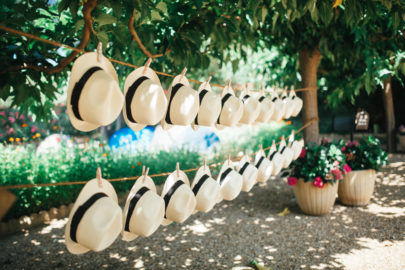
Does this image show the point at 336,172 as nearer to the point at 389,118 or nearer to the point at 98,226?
the point at 98,226

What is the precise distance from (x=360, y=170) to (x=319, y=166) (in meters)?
0.85

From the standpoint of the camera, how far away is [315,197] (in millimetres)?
4023

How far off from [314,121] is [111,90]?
3.89m

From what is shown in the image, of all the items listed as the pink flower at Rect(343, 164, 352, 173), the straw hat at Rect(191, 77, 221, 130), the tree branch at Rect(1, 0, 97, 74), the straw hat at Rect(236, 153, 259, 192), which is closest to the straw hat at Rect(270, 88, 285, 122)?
the straw hat at Rect(236, 153, 259, 192)

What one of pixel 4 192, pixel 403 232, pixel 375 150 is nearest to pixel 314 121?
pixel 375 150

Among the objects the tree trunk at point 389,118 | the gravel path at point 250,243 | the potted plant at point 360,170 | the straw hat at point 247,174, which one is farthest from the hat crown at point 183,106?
the tree trunk at point 389,118

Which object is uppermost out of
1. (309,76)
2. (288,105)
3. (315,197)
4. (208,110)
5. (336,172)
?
(309,76)

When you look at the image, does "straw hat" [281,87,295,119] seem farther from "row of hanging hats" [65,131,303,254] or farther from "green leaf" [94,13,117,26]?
"green leaf" [94,13,117,26]

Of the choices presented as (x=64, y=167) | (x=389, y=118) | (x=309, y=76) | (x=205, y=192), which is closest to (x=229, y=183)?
(x=205, y=192)

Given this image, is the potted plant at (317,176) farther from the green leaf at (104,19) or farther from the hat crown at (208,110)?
the green leaf at (104,19)

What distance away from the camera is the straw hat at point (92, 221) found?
124cm

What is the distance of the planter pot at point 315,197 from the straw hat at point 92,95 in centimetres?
334

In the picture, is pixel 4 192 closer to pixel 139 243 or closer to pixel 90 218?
pixel 90 218

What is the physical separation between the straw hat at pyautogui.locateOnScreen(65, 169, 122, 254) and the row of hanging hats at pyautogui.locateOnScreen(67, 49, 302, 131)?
0.30 metres
